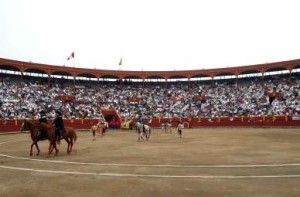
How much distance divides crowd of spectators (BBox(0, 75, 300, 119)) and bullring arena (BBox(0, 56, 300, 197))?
0.18 meters

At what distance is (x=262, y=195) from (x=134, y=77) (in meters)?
56.9

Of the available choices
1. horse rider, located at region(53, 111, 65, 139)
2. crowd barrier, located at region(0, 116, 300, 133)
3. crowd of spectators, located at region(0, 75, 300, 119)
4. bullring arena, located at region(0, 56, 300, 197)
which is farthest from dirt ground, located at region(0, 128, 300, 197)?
crowd of spectators, located at region(0, 75, 300, 119)

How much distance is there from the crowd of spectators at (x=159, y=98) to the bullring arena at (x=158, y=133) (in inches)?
6.9

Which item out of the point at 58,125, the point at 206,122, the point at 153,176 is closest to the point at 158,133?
the point at 206,122

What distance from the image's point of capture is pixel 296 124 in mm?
43031

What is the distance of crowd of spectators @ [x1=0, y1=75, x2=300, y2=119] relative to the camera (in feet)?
154

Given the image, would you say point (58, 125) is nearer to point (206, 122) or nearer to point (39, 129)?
point (39, 129)

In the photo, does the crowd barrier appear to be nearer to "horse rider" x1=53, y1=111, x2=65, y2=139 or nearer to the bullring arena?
the bullring arena

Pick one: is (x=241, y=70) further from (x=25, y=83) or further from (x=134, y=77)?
(x=25, y=83)

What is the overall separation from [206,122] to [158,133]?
1672 cm

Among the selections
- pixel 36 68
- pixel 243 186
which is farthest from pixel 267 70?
pixel 243 186

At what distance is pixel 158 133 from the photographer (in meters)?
35.3

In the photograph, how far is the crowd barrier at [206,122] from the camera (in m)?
39.8

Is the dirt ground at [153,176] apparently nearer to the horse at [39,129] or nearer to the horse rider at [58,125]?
the horse at [39,129]
